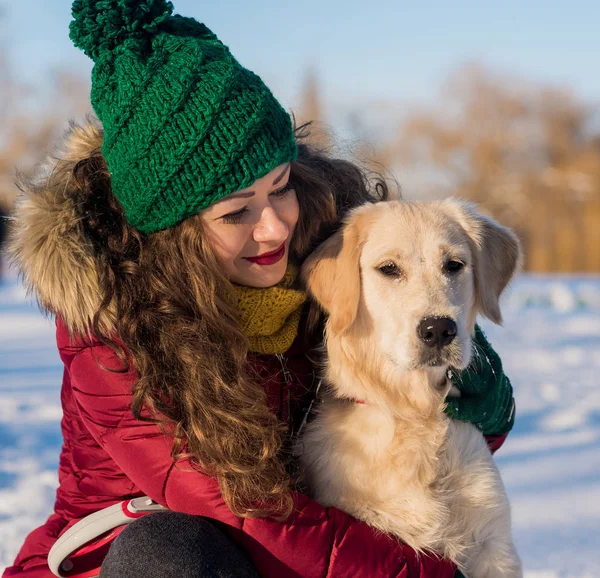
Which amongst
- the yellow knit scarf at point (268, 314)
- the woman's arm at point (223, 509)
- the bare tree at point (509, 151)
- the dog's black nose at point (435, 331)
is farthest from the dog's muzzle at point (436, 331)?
the bare tree at point (509, 151)

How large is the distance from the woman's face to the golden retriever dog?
0.19 m

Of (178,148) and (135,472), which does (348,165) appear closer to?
(178,148)

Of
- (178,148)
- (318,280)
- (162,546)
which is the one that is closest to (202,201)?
(178,148)

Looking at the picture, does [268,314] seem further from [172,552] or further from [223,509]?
[172,552]

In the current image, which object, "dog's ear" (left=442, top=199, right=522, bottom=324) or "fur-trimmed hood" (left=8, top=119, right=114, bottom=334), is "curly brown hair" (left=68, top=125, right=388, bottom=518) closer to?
"fur-trimmed hood" (left=8, top=119, right=114, bottom=334)

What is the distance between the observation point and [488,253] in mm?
2412

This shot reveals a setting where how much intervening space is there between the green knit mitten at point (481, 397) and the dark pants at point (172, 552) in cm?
84

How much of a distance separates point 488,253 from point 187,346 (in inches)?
42.5

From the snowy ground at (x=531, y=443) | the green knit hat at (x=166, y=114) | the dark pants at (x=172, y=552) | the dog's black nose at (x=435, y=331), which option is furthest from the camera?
the snowy ground at (x=531, y=443)

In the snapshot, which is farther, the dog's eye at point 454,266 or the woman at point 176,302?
the dog's eye at point 454,266

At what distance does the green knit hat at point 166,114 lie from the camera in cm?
192

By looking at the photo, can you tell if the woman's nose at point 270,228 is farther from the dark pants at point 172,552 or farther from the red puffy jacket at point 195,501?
the dark pants at point 172,552

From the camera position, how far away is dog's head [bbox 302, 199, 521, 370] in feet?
6.89

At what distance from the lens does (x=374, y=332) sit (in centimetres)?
228
